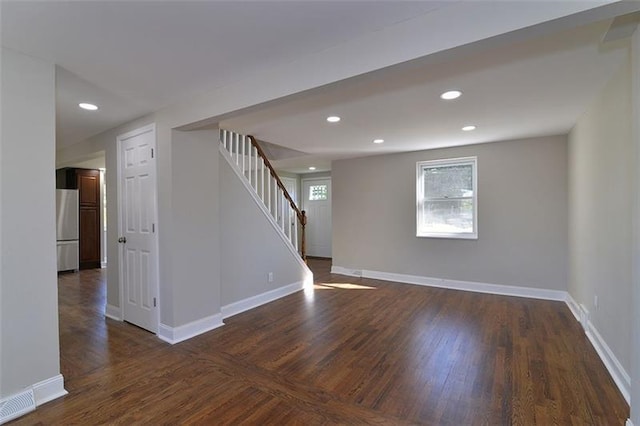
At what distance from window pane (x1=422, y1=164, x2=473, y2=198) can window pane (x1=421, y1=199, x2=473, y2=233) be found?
0.13m

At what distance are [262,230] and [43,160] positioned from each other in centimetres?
255

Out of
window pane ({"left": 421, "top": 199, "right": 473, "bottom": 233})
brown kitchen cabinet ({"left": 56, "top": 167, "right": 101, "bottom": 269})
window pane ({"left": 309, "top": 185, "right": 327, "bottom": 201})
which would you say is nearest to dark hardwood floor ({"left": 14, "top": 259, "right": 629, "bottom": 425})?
window pane ({"left": 421, "top": 199, "right": 473, "bottom": 233})

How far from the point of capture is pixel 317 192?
A: 845 cm

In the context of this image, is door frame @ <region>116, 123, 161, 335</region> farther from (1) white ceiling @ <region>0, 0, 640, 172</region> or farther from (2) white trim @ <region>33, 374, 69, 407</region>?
(2) white trim @ <region>33, 374, 69, 407</region>

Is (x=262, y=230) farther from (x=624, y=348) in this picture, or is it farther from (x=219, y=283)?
(x=624, y=348)

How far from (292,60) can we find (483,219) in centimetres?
398

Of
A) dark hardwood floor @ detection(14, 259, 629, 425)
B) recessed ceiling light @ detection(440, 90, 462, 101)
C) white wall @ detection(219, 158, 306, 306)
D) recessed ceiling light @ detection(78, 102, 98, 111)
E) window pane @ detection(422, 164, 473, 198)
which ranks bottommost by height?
dark hardwood floor @ detection(14, 259, 629, 425)

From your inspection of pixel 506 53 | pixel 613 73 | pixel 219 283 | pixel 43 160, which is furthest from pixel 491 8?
pixel 219 283

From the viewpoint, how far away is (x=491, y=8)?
1501 millimetres

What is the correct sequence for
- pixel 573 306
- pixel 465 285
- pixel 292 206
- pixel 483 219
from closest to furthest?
pixel 573 306 → pixel 483 219 → pixel 465 285 → pixel 292 206

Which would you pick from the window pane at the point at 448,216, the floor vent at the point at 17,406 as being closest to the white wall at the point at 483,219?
the window pane at the point at 448,216

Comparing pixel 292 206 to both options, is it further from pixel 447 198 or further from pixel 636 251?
pixel 636 251

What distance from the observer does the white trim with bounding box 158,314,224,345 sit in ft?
10.0

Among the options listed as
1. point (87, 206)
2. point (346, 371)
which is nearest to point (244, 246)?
point (346, 371)
